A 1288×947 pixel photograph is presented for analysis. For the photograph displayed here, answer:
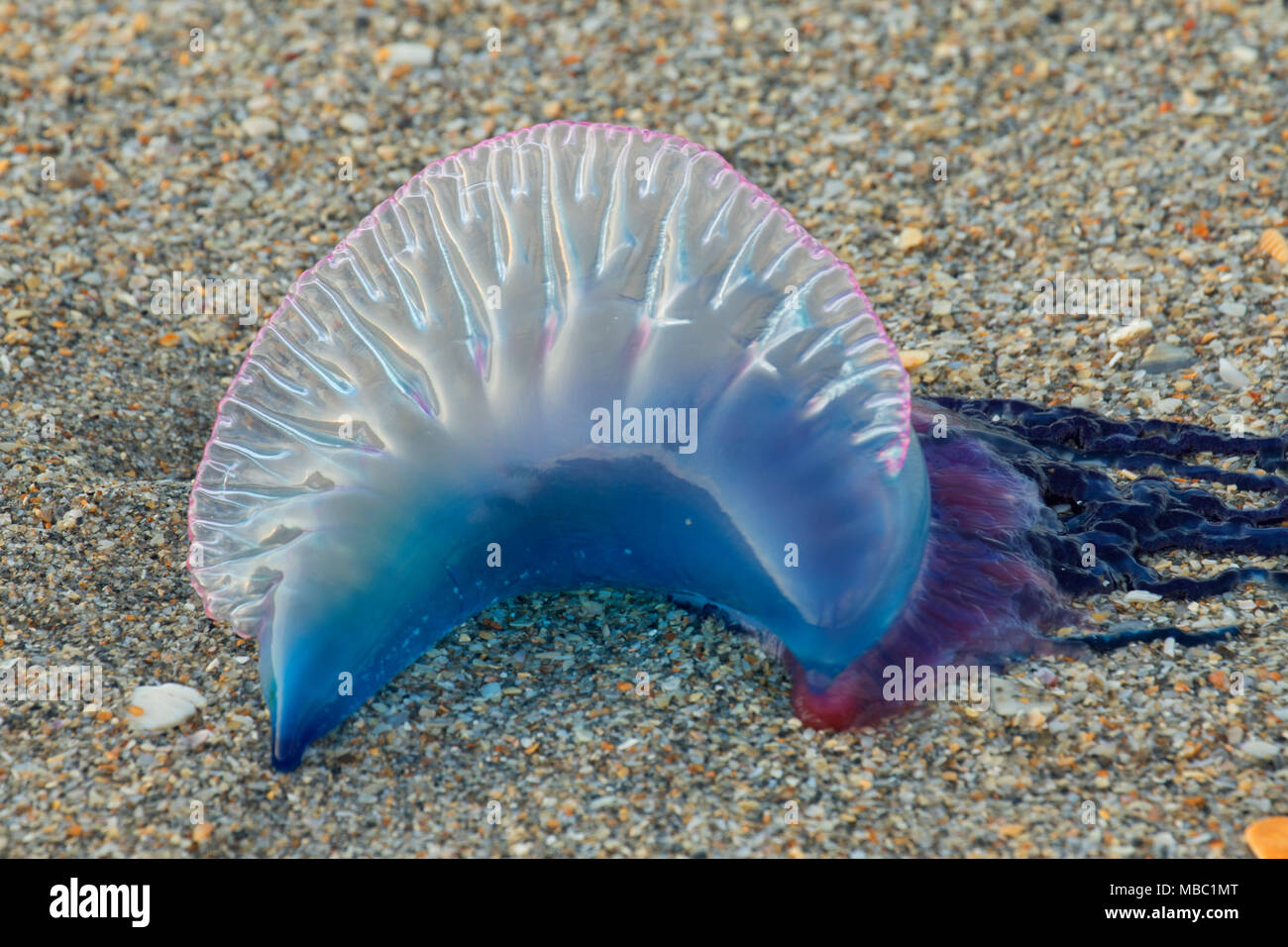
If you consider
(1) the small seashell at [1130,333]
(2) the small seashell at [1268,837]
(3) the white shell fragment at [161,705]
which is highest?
(1) the small seashell at [1130,333]

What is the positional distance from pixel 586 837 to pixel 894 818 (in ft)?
2.01

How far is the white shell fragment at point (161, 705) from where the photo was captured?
2.92m

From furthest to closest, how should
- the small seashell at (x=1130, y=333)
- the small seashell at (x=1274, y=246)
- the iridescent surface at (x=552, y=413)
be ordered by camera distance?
1. the small seashell at (x=1274, y=246)
2. the small seashell at (x=1130, y=333)
3. the iridescent surface at (x=552, y=413)

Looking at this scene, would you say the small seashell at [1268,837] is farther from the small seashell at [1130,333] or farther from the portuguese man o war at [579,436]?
the small seashell at [1130,333]

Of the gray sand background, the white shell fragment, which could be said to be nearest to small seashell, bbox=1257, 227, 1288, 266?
the gray sand background

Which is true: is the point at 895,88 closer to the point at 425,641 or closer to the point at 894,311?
the point at 894,311

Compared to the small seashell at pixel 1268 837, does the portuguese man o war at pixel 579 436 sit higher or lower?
higher

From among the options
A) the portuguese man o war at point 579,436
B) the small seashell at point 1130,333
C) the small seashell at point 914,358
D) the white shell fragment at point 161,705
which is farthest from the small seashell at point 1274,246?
the white shell fragment at point 161,705

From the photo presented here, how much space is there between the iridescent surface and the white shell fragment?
19 cm

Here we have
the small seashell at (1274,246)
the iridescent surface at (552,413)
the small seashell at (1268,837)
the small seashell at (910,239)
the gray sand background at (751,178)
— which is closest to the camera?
the small seashell at (1268,837)

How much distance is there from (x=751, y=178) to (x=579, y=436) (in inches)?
87.7

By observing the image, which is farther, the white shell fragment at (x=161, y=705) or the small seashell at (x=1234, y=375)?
the small seashell at (x=1234, y=375)

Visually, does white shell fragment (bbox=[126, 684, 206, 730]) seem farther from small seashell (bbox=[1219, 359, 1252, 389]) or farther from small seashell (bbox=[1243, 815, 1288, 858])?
small seashell (bbox=[1219, 359, 1252, 389])

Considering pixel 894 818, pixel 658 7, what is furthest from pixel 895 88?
pixel 894 818
